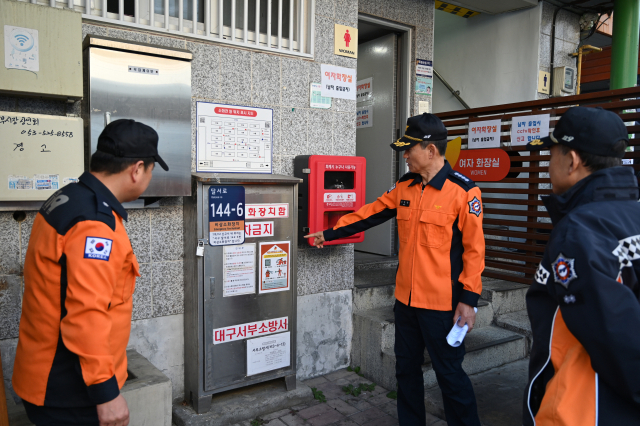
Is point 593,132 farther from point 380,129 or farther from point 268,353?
point 380,129

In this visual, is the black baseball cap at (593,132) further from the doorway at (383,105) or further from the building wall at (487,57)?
the building wall at (487,57)

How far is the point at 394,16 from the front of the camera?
5293 millimetres

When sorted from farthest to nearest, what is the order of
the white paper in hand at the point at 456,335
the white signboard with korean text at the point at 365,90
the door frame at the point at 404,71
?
the white signboard with korean text at the point at 365,90, the door frame at the point at 404,71, the white paper in hand at the point at 456,335

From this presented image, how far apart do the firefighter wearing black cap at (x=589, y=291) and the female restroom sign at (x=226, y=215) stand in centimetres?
215

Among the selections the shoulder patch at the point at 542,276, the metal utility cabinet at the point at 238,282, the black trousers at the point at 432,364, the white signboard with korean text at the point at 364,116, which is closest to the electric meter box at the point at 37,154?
the metal utility cabinet at the point at 238,282

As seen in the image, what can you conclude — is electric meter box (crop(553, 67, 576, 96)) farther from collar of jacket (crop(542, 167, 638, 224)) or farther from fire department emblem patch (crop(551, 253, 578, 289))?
fire department emblem patch (crop(551, 253, 578, 289))

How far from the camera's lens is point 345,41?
13.6 feet

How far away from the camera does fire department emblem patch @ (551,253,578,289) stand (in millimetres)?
1386

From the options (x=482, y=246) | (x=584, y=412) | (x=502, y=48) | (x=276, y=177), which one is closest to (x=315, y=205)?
(x=276, y=177)

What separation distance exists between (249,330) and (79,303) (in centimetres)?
193

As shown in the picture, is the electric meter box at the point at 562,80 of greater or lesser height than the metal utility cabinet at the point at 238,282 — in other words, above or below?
above

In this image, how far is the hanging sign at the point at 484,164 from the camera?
208 inches

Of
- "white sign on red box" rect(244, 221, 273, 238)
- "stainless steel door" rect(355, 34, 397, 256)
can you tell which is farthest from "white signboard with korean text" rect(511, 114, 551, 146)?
"white sign on red box" rect(244, 221, 273, 238)

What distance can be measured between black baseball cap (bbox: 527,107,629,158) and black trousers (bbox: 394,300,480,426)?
149cm
